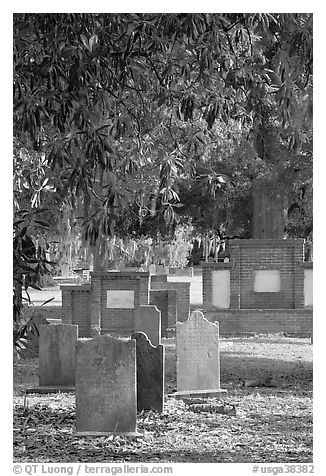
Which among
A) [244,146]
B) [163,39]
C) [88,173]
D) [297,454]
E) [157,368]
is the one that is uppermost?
[244,146]

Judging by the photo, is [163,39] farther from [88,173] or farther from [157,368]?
[157,368]

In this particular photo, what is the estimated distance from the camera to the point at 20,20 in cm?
645

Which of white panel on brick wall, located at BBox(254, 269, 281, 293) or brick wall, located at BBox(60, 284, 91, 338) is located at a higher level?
white panel on brick wall, located at BBox(254, 269, 281, 293)

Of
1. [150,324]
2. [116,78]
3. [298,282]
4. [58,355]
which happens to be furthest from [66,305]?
[116,78]

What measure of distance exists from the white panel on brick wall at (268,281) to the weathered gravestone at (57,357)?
10243 mm

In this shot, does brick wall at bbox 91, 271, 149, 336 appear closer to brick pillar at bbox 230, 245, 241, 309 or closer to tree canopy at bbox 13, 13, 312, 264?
brick pillar at bbox 230, 245, 241, 309

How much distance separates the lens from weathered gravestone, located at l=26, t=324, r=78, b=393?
38.7 feet

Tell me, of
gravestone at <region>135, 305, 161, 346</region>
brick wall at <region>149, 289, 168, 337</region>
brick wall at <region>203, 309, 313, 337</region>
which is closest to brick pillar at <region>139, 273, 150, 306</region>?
brick wall at <region>149, 289, 168, 337</region>

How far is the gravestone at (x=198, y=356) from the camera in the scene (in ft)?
37.4

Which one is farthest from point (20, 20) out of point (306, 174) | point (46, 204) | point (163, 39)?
point (306, 174)

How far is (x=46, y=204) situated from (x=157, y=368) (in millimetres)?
10709

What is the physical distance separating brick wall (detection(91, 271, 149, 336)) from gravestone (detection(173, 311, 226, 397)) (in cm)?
925

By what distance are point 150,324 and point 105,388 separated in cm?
769

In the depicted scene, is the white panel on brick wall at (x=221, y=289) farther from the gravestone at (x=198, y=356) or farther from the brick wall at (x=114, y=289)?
the gravestone at (x=198, y=356)
